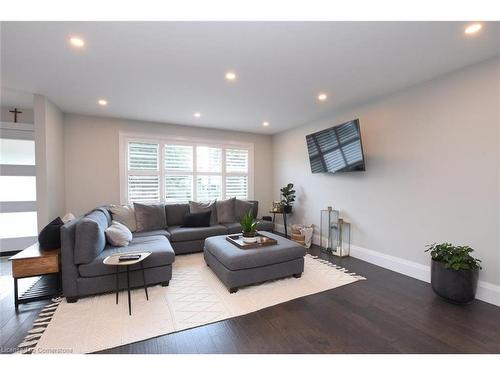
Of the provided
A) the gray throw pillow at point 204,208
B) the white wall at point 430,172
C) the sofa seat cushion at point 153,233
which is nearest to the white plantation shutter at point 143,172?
the gray throw pillow at point 204,208

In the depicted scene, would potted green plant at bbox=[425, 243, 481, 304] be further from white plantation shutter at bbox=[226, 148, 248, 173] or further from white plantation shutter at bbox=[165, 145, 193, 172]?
white plantation shutter at bbox=[165, 145, 193, 172]

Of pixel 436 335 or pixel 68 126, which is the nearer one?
pixel 436 335

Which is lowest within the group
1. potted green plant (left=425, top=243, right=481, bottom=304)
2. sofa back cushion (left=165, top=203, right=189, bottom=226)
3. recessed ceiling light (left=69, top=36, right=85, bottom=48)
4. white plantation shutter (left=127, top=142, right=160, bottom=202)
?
potted green plant (left=425, top=243, right=481, bottom=304)

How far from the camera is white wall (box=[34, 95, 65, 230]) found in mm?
3324

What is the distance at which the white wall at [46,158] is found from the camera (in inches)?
131

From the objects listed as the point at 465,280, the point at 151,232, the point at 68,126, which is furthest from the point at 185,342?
the point at 68,126

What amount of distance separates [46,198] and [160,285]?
234 centimetres

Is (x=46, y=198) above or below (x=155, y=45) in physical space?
below

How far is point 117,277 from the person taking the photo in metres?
2.49

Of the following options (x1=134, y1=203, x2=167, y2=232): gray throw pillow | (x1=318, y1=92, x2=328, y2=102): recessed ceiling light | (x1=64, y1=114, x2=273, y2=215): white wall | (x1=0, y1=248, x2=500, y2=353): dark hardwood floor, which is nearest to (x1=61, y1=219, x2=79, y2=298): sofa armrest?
(x1=0, y1=248, x2=500, y2=353): dark hardwood floor

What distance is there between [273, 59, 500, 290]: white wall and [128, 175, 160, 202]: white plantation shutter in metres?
3.85

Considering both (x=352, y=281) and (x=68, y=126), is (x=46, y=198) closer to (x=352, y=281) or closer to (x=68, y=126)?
(x=68, y=126)

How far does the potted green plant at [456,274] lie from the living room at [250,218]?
0.02 meters

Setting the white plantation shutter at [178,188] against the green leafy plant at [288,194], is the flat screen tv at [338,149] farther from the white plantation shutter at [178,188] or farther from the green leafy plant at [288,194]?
the white plantation shutter at [178,188]
